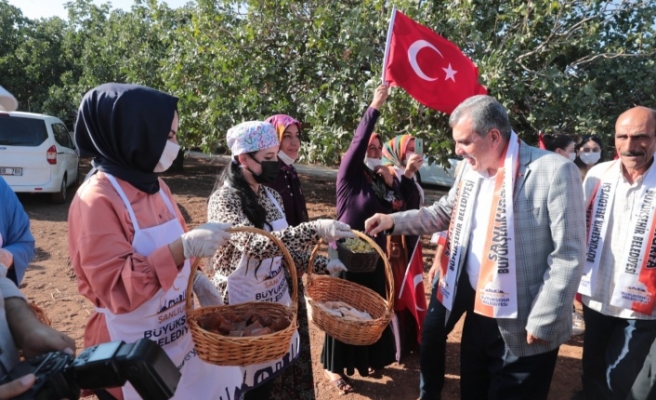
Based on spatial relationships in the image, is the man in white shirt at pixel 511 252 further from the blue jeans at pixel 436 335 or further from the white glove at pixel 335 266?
the white glove at pixel 335 266

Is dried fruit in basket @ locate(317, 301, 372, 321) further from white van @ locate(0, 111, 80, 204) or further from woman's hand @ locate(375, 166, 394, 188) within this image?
white van @ locate(0, 111, 80, 204)

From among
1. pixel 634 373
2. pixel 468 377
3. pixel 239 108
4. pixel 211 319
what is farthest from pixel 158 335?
pixel 239 108

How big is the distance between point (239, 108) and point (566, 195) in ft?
18.8

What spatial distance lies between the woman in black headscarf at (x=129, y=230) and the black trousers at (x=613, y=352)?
8.01 ft

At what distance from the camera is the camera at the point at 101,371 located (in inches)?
47.6

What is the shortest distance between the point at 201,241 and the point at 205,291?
58cm

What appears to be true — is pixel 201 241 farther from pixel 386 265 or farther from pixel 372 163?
pixel 372 163

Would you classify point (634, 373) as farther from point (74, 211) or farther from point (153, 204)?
point (74, 211)

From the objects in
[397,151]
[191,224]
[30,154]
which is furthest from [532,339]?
[30,154]

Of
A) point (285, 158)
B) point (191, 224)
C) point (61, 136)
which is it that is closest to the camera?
point (285, 158)

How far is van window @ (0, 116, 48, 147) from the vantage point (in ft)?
27.2

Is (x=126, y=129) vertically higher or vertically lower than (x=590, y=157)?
higher

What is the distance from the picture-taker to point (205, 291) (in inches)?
90.3

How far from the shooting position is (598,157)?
5148mm
